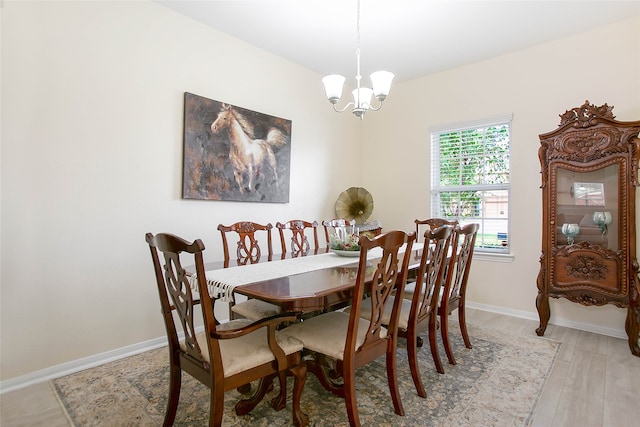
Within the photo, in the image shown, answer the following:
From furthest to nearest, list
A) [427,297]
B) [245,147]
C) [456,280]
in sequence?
[245,147] < [456,280] < [427,297]

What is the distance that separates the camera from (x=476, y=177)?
3826mm

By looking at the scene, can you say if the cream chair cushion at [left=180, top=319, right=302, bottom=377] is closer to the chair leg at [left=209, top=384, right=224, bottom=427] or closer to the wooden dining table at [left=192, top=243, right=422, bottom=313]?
the chair leg at [left=209, top=384, right=224, bottom=427]

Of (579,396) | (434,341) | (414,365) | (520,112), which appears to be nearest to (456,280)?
(434,341)

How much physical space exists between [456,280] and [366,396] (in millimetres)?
1032

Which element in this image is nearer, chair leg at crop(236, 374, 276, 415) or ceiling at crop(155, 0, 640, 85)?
chair leg at crop(236, 374, 276, 415)

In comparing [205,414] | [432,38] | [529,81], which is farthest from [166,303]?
[529,81]

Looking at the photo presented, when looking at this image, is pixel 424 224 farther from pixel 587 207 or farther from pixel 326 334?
pixel 326 334

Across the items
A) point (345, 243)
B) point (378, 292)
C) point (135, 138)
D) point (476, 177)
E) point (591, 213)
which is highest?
point (135, 138)

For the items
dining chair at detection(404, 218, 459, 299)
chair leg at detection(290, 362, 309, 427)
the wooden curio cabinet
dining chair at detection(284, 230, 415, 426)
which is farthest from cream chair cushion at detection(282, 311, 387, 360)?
the wooden curio cabinet

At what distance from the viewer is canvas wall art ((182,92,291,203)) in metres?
2.93

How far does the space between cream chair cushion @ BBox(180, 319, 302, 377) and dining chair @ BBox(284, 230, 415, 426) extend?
107 mm

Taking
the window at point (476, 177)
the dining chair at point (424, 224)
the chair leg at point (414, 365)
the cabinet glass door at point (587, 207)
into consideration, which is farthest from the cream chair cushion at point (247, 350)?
the window at point (476, 177)

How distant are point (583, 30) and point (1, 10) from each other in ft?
14.4

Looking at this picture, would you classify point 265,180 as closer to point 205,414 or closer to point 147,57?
point 147,57
